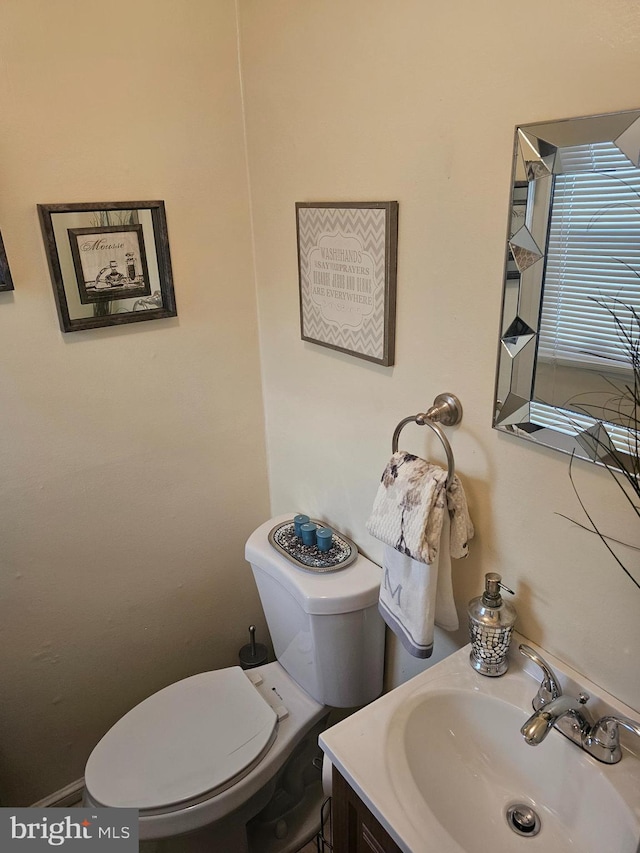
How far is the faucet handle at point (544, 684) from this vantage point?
102 cm

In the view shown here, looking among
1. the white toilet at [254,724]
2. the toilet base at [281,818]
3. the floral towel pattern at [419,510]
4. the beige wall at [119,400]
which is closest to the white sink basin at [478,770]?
the floral towel pattern at [419,510]

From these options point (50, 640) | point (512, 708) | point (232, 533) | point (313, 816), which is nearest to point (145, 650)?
point (50, 640)

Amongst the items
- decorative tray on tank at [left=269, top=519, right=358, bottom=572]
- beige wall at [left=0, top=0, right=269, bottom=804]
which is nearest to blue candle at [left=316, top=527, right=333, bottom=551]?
decorative tray on tank at [left=269, top=519, right=358, bottom=572]

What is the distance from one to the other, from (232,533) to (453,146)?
4.20ft

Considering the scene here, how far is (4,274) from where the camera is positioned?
128 centimetres

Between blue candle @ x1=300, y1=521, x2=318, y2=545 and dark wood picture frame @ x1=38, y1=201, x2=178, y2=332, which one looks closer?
dark wood picture frame @ x1=38, y1=201, x2=178, y2=332

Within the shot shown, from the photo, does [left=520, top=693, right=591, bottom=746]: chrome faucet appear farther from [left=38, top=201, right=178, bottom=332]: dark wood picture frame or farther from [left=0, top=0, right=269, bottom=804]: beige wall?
[left=38, top=201, right=178, bottom=332]: dark wood picture frame

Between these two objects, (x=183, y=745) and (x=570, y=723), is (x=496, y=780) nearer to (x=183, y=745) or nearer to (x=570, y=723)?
(x=570, y=723)

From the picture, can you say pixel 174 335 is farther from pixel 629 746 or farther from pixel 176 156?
Answer: pixel 629 746

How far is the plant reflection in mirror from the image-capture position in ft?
2.67

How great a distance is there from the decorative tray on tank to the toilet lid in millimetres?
386

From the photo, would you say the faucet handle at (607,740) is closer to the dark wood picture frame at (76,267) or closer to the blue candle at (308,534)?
the blue candle at (308,534)

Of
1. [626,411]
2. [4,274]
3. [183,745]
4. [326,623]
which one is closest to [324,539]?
[326,623]

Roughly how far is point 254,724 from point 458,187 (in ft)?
4.26
